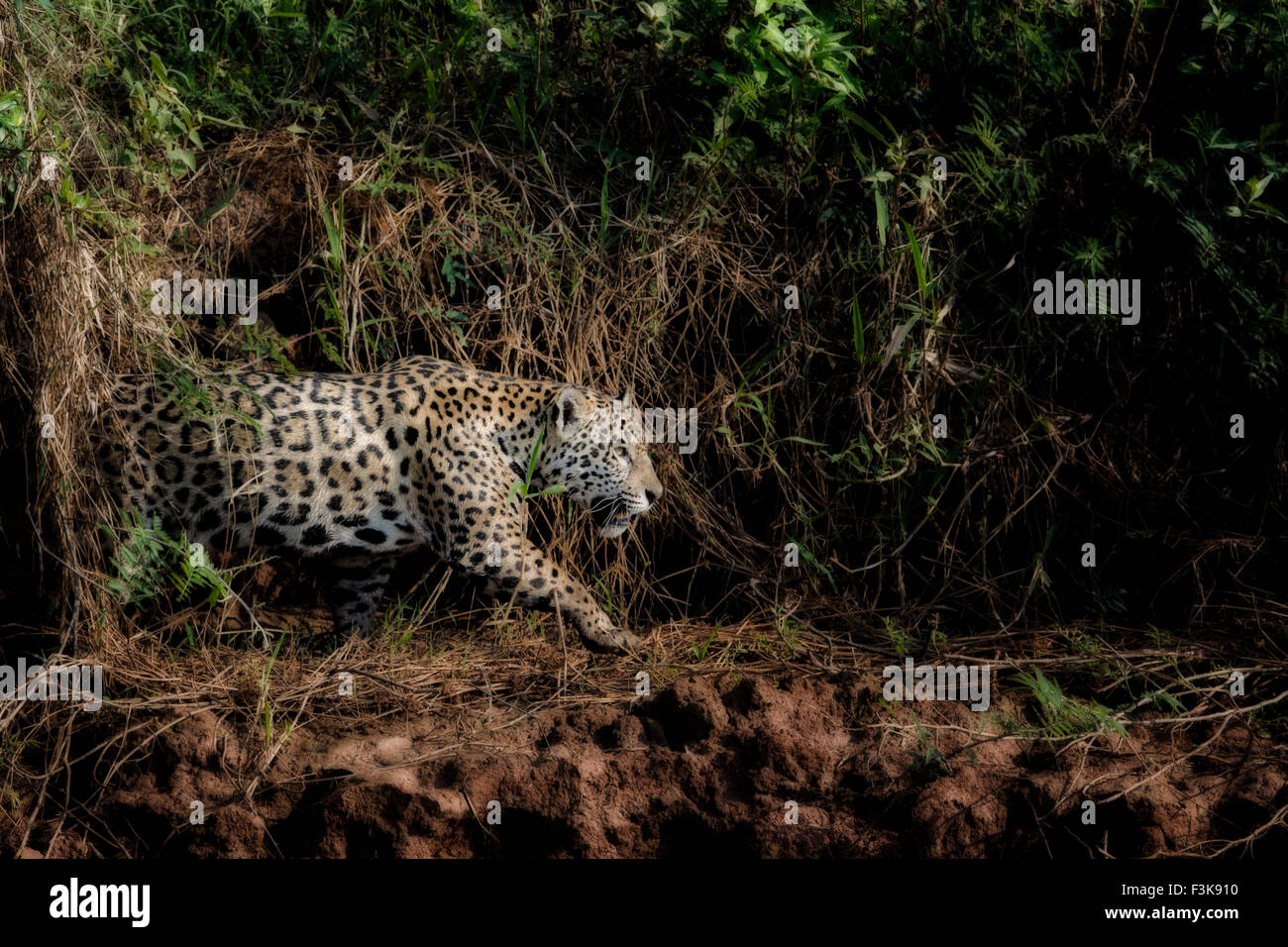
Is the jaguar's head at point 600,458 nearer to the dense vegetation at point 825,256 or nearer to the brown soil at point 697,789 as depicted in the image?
the dense vegetation at point 825,256

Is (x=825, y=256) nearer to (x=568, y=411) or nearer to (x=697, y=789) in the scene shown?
(x=568, y=411)

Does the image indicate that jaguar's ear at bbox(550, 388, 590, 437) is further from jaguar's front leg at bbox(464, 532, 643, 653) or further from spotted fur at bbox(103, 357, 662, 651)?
jaguar's front leg at bbox(464, 532, 643, 653)

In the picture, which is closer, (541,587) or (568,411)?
(541,587)

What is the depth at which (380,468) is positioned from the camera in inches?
225

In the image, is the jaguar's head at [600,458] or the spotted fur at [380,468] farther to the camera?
the jaguar's head at [600,458]

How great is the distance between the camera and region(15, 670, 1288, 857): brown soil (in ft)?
14.3

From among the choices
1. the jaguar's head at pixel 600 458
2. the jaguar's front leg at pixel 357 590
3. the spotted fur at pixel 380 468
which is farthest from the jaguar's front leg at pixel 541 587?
the jaguar's front leg at pixel 357 590

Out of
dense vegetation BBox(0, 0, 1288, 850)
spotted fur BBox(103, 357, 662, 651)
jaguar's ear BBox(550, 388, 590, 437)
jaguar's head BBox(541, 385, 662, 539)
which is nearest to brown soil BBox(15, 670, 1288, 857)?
spotted fur BBox(103, 357, 662, 651)

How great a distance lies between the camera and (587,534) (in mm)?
6285

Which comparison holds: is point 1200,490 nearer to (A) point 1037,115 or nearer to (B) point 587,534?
(A) point 1037,115

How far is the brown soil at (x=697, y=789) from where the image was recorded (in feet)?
14.3

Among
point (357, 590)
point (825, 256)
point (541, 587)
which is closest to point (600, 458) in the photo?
point (541, 587)

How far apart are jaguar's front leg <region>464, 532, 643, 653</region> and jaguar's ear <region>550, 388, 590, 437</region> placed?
61cm

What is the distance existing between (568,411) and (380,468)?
2.83 feet
